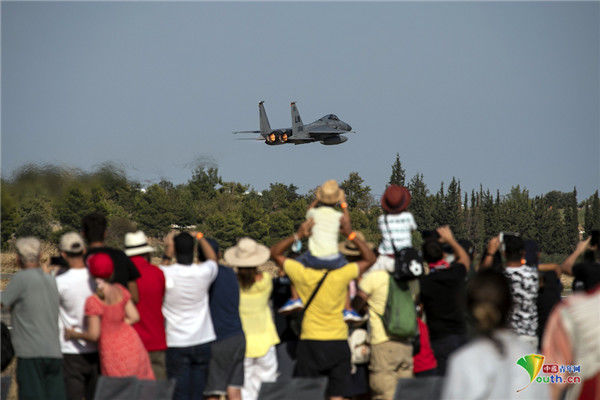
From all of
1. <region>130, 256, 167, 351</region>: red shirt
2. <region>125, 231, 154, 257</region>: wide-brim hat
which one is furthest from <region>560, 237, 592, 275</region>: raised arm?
<region>125, 231, 154, 257</region>: wide-brim hat

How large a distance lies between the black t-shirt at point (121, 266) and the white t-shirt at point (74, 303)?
245 mm

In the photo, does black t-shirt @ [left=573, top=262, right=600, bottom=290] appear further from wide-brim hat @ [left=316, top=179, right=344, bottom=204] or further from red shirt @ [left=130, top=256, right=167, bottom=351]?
red shirt @ [left=130, top=256, right=167, bottom=351]

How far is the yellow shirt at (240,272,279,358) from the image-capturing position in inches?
312

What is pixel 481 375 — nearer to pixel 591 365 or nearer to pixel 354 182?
pixel 591 365

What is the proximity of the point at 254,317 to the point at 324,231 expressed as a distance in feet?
3.65

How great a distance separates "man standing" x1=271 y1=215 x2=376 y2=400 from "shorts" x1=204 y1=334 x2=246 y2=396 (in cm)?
60

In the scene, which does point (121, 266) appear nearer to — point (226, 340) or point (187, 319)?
point (187, 319)

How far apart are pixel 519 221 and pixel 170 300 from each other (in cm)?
9146

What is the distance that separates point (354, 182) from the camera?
115000mm

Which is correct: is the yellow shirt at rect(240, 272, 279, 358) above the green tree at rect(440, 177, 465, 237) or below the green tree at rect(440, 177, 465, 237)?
above

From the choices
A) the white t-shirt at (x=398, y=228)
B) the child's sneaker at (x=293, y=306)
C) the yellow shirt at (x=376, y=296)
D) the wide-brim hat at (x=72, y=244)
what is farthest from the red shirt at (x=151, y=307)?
the white t-shirt at (x=398, y=228)

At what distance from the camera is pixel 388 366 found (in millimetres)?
7742

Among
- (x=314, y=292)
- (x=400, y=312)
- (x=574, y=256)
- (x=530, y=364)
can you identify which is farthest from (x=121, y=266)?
(x=574, y=256)

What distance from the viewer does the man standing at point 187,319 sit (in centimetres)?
766
